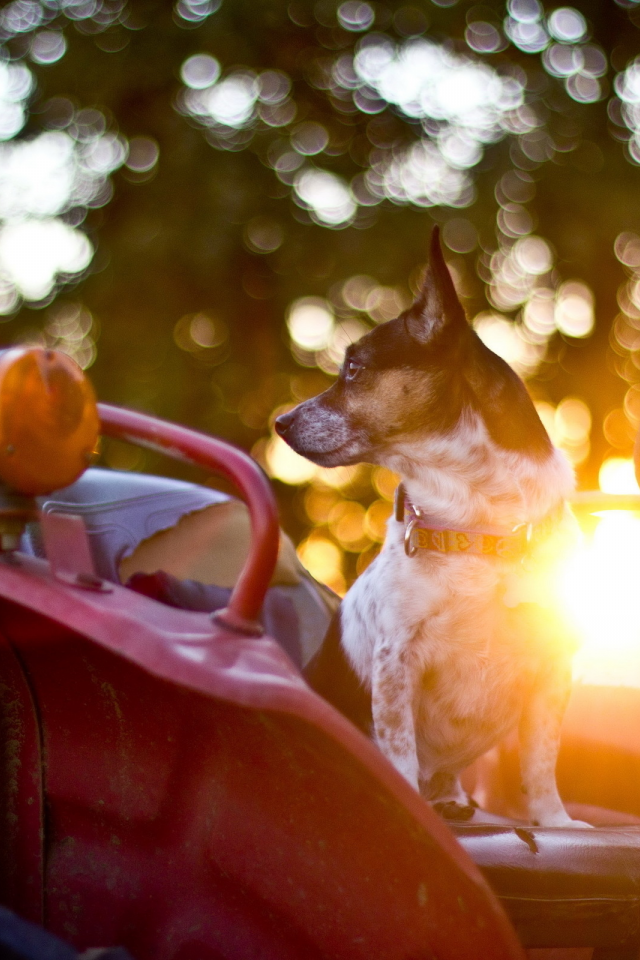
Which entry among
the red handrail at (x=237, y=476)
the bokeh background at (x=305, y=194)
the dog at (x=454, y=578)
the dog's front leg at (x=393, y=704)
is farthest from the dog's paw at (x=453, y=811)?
the bokeh background at (x=305, y=194)

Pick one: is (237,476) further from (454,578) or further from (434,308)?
(434,308)

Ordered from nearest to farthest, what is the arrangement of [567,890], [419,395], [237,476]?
[237,476] < [567,890] < [419,395]

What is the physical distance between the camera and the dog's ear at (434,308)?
2377 millimetres

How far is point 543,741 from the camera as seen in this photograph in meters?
2.25

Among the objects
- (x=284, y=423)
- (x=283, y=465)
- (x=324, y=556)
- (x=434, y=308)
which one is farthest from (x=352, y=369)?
(x=324, y=556)

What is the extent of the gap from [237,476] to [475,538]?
111 centimetres

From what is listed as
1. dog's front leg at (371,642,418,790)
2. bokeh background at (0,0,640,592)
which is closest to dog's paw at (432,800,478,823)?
dog's front leg at (371,642,418,790)

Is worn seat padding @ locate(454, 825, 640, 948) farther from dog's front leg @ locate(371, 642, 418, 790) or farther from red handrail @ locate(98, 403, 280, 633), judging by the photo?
dog's front leg @ locate(371, 642, 418, 790)

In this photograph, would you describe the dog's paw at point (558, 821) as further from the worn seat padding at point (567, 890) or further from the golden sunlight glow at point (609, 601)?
the worn seat padding at point (567, 890)

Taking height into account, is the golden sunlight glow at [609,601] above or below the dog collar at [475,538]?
below

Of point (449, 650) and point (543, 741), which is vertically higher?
point (449, 650)

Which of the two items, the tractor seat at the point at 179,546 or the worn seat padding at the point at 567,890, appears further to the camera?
the tractor seat at the point at 179,546

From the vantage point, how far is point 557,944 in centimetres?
141

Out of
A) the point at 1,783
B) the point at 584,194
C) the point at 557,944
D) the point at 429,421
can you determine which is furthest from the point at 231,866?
the point at 584,194
